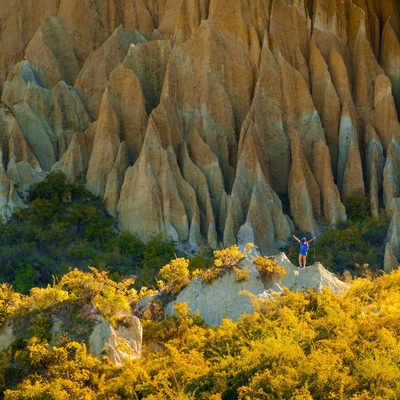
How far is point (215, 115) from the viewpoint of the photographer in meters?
40.6

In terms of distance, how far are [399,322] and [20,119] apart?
27371 mm

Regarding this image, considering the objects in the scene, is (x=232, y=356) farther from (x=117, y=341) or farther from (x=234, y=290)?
(x=234, y=290)

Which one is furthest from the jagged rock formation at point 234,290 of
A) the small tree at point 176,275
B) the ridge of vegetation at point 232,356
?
the ridge of vegetation at point 232,356

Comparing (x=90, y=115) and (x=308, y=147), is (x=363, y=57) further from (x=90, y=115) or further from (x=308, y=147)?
(x=90, y=115)

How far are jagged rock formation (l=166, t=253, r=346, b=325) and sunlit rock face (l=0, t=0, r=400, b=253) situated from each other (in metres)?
14.5

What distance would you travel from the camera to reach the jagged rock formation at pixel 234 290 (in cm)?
1941

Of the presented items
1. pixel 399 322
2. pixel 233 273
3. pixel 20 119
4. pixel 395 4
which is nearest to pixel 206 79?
pixel 20 119

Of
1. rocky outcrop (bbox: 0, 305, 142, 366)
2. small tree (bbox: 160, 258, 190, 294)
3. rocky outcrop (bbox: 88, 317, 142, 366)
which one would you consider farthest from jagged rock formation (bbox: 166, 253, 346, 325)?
rocky outcrop (bbox: 0, 305, 142, 366)

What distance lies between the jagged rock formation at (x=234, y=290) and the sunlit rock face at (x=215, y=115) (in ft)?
47.5

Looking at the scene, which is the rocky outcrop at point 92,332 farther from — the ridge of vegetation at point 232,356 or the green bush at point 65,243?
the green bush at point 65,243

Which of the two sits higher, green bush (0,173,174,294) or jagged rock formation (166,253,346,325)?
green bush (0,173,174,294)

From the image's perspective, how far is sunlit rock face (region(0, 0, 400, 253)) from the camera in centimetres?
3691

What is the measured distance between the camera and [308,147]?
39.9 meters

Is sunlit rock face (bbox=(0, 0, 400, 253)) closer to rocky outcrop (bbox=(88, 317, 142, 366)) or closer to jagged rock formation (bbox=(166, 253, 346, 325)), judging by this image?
jagged rock formation (bbox=(166, 253, 346, 325))
